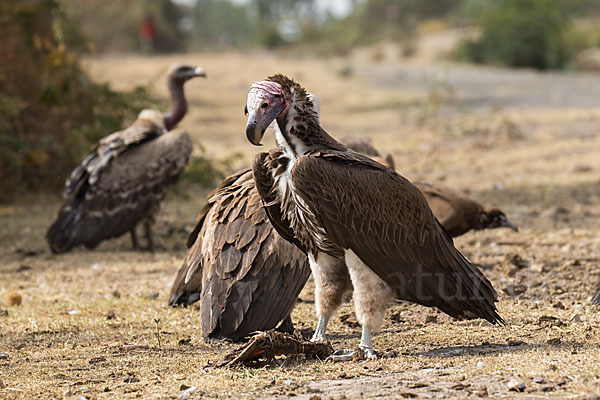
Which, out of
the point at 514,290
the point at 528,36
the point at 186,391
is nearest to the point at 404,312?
the point at 514,290

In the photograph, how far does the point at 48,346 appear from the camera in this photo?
16.4 ft

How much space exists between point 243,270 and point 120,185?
3.84m

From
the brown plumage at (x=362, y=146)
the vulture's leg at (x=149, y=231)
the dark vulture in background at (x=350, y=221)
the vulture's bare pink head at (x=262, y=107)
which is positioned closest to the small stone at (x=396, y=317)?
the dark vulture in background at (x=350, y=221)

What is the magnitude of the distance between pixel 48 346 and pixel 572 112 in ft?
43.0

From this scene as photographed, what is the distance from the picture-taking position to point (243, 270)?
15.7 ft

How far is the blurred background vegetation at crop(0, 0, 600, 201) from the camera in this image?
10.5 metres

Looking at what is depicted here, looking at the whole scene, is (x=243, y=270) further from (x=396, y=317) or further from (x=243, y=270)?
(x=396, y=317)

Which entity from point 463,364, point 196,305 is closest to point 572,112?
point 196,305

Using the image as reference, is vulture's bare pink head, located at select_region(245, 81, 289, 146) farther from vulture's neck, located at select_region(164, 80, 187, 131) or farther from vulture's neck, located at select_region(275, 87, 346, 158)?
vulture's neck, located at select_region(164, 80, 187, 131)

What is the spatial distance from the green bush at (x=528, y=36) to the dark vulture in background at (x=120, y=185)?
2269 centimetres

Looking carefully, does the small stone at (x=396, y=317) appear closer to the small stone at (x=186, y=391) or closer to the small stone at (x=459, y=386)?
the small stone at (x=459, y=386)

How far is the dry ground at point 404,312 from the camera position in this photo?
12.8 ft

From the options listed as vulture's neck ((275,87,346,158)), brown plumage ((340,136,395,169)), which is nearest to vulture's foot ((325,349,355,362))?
vulture's neck ((275,87,346,158))

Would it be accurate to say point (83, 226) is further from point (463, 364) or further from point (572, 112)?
point (572, 112)
